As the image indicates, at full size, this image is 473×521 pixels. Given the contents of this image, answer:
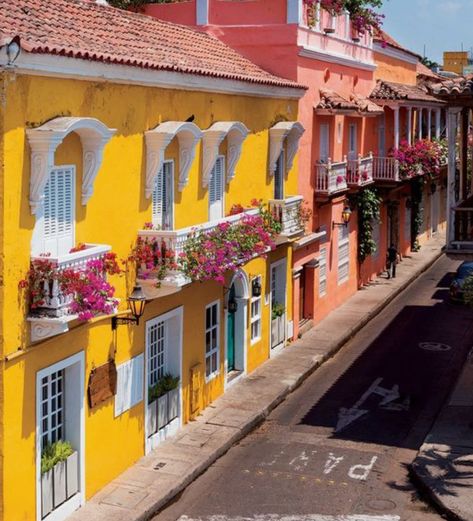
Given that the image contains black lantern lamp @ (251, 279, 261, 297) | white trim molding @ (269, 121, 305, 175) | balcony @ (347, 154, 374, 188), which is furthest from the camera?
balcony @ (347, 154, 374, 188)

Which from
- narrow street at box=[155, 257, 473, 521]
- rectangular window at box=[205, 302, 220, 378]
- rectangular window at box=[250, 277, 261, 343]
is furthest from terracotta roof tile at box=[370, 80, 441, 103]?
rectangular window at box=[205, 302, 220, 378]

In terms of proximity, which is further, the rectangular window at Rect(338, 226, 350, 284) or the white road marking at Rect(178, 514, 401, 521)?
the rectangular window at Rect(338, 226, 350, 284)

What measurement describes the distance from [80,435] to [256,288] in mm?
8413

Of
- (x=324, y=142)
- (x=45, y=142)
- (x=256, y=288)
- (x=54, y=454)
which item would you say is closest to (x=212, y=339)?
(x=256, y=288)

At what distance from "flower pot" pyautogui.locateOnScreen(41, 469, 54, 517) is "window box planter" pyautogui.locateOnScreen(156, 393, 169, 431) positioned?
3594 mm

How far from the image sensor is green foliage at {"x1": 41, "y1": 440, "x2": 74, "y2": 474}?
13.0 metres

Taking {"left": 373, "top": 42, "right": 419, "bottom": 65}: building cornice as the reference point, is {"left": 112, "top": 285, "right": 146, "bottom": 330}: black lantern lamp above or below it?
below

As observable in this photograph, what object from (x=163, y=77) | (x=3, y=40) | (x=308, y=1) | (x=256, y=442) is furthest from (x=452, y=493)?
(x=308, y=1)

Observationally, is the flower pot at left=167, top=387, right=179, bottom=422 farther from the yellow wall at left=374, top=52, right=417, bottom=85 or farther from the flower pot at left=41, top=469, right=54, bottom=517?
the yellow wall at left=374, top=52, right=417, bottom=85

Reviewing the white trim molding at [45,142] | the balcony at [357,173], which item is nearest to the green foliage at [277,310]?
the balcony at [357,173]

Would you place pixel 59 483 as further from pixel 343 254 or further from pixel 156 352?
pixel 343 254

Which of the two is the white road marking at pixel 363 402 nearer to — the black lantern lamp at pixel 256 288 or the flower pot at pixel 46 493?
the black lantern lamp at pixel 256 288

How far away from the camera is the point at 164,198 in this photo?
1650 cm

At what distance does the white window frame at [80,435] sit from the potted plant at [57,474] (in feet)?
0.27
